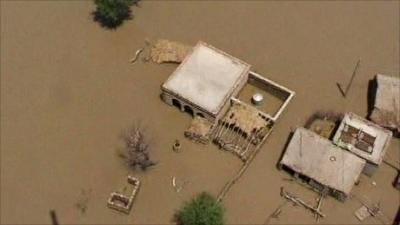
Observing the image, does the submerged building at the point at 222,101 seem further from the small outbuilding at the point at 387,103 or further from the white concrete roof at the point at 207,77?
the small outbuilding at the point at 387,103

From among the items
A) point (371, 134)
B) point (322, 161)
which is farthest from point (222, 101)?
point (371, 134)

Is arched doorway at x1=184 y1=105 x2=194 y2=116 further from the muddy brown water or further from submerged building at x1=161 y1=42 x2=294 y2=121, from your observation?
the muddy brown water

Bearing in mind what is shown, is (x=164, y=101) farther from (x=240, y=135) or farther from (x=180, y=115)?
(x=240, y=135)

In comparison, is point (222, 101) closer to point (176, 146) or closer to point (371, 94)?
point (176, 146)

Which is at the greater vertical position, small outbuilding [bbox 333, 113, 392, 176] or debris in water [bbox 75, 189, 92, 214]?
small outbuilding [bbox 333, 113, 392, 176]

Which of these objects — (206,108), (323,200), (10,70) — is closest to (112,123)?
(206,108)

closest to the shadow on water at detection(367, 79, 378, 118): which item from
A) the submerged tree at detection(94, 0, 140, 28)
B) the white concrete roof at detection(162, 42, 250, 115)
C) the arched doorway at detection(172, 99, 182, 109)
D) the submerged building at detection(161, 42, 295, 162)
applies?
the submerged building at detection(161, 42, 295, 162)
